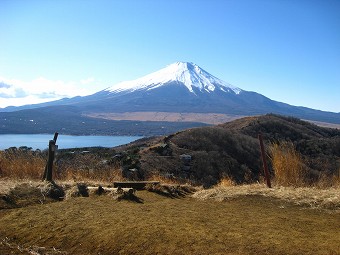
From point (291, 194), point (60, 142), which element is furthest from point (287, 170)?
point (60, 142)

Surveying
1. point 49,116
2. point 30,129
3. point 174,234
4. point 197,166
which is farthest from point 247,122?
point 49,116

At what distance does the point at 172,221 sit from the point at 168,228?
40 centimetres

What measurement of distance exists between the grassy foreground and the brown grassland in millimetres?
13

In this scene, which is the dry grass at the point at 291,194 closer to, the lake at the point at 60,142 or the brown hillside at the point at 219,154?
the brown hillside at the point at 219,154

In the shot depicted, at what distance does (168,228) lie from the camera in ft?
20.1

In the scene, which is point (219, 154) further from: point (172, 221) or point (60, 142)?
point (60, 142)

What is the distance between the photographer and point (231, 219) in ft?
22.2

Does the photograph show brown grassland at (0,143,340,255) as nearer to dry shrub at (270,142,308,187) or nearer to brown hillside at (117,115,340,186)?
dry shrub at (270,142,308,187)

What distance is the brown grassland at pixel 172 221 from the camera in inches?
216

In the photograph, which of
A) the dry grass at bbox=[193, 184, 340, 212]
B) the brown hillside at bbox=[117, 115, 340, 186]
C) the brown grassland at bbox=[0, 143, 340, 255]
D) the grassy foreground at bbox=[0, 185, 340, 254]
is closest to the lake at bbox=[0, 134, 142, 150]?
the brown hillside at bbox=[117, 115, 340, 186]

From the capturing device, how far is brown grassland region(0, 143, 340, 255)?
216 inches

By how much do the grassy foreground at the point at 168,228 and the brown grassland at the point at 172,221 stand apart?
0.04 feet

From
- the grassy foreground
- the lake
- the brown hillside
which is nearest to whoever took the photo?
the grassy foreground

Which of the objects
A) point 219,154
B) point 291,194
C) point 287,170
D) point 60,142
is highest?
point 287,170
